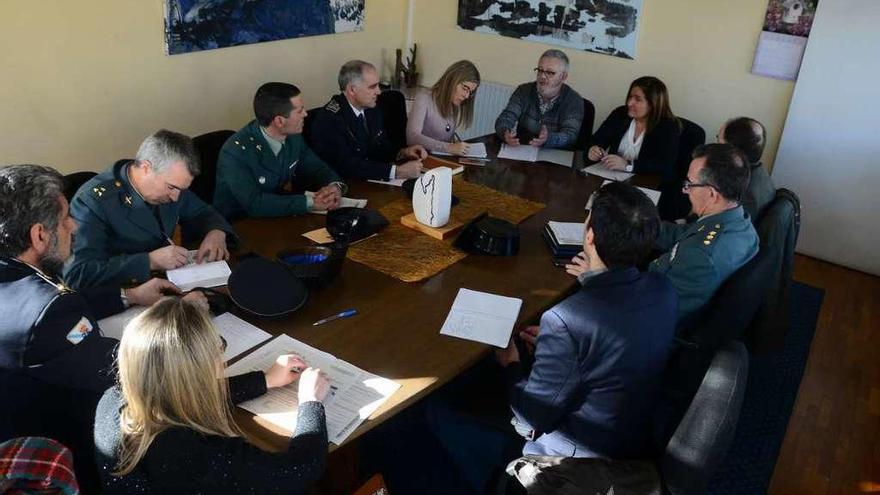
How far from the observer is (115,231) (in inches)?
86.0

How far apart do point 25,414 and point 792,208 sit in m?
2.67

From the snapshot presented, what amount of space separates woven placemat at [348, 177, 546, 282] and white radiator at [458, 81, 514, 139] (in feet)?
7.60

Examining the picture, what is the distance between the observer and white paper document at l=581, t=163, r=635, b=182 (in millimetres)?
3291

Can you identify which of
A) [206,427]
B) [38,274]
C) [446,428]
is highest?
[38,274]

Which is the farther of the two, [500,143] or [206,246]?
[500,143]

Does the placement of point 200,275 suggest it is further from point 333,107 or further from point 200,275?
point 333,107

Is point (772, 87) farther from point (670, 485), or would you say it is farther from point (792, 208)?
point (670, 485)

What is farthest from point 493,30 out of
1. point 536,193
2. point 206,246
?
point 206,246

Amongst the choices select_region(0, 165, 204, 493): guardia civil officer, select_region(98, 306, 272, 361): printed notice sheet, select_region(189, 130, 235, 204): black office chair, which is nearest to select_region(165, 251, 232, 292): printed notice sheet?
select_region(98, 306, 272, 361): printed notice sheet

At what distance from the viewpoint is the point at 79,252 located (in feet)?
6.84

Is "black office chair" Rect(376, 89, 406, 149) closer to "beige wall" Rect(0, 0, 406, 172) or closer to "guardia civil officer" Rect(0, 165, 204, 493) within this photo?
"beige wall" Rect(0, 0, 406, 172)

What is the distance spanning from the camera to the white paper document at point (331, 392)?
1.56 meters

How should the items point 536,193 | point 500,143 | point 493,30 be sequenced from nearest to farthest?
point 536,193
point 500,143
point 493,30

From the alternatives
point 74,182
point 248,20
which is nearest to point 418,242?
point 74,182
